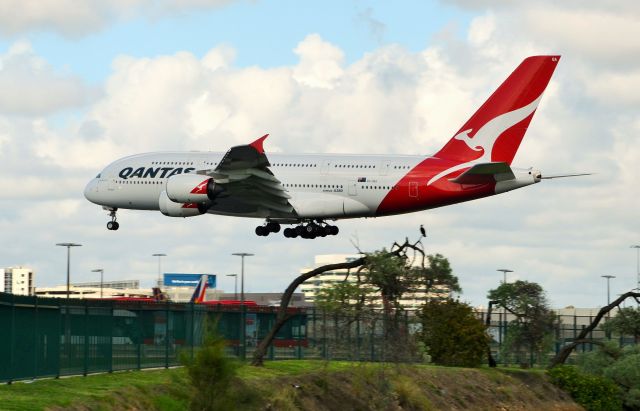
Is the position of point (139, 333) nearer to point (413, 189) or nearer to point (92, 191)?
point (413, 189)

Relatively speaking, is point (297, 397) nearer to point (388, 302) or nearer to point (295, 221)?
point (388, 302)

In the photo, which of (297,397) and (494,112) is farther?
(494,112)

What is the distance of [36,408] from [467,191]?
3770 cm

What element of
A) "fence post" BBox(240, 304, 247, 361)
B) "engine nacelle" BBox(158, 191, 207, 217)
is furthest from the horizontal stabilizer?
"fence post" BBox(240, 304, 247, 361)

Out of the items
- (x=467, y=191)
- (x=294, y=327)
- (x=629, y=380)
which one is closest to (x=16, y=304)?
(x=294, y=327)

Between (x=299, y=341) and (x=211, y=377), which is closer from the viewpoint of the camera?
(x=211, y=377)

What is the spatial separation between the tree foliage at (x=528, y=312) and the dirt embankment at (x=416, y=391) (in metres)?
5.37

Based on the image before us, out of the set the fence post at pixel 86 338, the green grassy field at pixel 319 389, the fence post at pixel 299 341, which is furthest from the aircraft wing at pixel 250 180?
the fence post at pixel 86 338

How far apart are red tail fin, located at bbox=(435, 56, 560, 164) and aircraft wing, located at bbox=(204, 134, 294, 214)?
9325 millimetres

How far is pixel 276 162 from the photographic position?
67.5m

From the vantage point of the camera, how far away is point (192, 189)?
63.4m

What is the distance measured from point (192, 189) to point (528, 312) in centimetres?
2020

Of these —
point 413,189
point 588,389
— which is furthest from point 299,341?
point 588,389

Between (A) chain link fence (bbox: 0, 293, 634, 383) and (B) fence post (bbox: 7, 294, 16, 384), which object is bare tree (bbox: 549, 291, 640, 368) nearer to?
(A) chain link fence (bbox: 0, 293, 634, 383)
